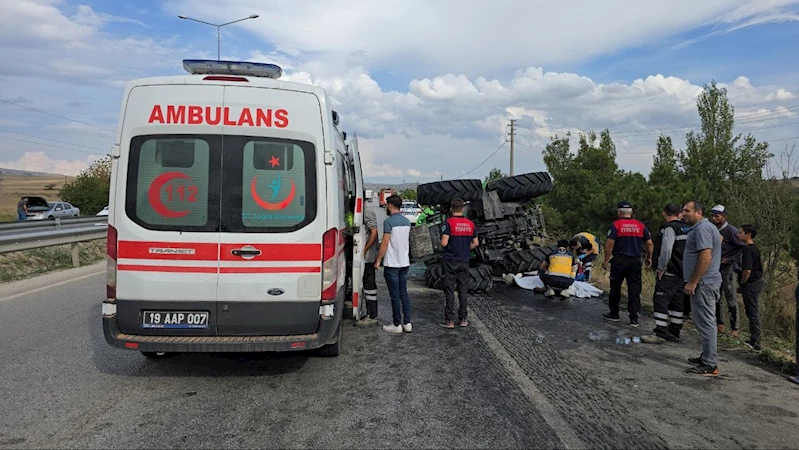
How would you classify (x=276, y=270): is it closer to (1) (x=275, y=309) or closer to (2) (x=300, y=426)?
(1) (x=275, y=309)

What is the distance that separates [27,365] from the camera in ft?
17.7

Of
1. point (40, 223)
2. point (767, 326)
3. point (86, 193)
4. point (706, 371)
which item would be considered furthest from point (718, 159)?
point (86, 193)

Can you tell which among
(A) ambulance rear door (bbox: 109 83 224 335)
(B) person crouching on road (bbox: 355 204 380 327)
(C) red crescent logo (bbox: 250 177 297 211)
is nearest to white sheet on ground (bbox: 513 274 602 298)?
(B) person crouching on road (bbox: 355 204 380 327)

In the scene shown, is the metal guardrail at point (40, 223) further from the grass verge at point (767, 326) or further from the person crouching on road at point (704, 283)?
the person crouching on road at point (704, 283)

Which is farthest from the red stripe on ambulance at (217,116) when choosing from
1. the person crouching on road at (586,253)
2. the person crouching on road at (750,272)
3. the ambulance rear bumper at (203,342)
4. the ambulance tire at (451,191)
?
the person crouching on road at (586,253)

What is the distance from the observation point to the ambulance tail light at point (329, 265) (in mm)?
4699

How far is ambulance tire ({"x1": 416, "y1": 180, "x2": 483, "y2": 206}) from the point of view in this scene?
1091cm

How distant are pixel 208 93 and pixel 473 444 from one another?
Answer: 3428 millimetres

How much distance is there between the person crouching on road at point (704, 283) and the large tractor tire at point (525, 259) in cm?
495

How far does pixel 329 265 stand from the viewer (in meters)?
4.75

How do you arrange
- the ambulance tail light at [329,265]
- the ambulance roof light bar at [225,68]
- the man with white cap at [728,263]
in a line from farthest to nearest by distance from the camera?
1. the man with white cap at [728,263]
2. the ambulance roof light bar at [225,68]
3. the ambulance tail light at [329,265]

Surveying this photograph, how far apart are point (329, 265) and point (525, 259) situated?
6.85 meters

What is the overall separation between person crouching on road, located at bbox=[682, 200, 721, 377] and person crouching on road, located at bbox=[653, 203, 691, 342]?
1.10 meters

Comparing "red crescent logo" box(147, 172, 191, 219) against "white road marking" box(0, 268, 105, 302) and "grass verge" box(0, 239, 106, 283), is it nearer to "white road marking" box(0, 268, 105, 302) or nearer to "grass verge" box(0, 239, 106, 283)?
"white road marking" box(0, 268, 105, 302)
